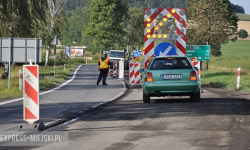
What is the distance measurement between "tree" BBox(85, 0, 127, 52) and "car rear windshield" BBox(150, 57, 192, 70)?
268ft

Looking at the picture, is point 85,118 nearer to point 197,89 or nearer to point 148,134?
point 148,134

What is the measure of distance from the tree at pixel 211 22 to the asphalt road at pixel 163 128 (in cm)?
3179

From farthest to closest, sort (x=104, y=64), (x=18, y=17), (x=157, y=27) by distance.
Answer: (x=18, y=17) → (x=104, y=64) → (x=157, y=27)

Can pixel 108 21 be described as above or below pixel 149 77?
above

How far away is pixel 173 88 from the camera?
54.3 ft

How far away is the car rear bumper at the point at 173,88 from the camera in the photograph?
1655cm

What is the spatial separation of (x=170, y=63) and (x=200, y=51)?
1752 cm

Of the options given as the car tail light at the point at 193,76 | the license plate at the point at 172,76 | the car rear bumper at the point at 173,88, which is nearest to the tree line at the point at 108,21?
the car rear bumper at the point at 173,88

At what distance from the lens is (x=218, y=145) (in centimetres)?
867

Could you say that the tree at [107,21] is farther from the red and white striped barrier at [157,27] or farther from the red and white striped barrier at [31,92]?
the red and white striped barrier at [31,92]

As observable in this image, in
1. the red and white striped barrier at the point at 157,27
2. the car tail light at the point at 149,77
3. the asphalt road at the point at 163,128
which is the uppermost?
the red and white striped barrier at the point at 157,27

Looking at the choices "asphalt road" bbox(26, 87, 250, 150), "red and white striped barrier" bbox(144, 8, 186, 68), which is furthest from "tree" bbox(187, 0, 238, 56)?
"asphalt road" bbox(26, 87, 250, 150)

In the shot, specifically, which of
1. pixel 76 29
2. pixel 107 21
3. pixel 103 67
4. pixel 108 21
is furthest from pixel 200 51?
pixel 76 29

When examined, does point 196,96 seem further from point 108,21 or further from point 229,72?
point 108,21
